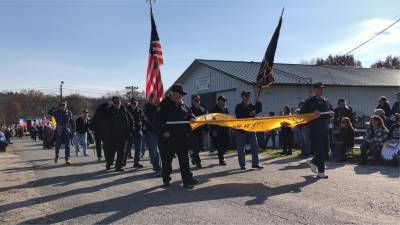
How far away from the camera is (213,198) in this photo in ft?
24.1

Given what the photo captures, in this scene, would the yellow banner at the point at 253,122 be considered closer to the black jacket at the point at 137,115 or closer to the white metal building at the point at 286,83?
the black jacket at the point at 137,115

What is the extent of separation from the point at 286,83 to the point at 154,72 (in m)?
17.7

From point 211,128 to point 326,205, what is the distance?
5.96 metres

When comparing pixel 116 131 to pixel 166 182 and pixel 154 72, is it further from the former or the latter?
pixel 166 182

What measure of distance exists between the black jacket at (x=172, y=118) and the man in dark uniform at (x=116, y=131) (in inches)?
128

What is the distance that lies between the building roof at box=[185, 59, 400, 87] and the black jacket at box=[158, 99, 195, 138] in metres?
18.3

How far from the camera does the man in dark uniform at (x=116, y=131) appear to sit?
11.6 m

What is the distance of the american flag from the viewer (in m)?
11.1

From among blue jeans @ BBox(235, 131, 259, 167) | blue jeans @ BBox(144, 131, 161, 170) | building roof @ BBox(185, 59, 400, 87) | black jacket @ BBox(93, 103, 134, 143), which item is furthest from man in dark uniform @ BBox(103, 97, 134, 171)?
building roof @ BBox(185, 59, 400, 87)

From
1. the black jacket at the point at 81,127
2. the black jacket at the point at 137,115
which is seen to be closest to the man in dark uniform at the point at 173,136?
the black jacket at the point at 137,115

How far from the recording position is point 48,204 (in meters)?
7.36

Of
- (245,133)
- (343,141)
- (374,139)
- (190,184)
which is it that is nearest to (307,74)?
(343,141)

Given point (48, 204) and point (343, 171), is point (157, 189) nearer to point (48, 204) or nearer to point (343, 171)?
point (48, 204)

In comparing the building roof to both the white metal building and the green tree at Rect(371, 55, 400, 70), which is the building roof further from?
the green tree at Rect(371, 55, 400, 70)
